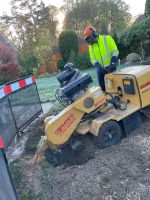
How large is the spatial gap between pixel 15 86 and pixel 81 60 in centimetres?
1813

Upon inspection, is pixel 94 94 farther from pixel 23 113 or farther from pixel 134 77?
pixel 23 113

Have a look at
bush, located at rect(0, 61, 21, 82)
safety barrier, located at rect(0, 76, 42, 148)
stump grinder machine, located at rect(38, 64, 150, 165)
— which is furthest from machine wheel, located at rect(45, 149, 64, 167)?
bush, located at rect(0, 61, 21, 82)

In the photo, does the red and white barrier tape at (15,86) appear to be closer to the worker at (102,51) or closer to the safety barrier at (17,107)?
the safety barrier at (17,107)

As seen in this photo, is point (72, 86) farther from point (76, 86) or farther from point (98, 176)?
point (98, 176)

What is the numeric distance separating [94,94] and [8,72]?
11.7 m

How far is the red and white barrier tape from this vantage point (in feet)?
18.2

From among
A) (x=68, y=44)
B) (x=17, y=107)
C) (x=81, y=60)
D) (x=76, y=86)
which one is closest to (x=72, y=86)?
(x=76, y=86)

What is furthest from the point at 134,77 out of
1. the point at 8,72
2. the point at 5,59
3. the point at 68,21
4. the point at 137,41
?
the point at 68,21

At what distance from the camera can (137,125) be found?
544 cm

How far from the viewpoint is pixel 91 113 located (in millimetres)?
5230

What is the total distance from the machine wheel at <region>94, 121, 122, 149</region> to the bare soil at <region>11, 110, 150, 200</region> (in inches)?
5.0

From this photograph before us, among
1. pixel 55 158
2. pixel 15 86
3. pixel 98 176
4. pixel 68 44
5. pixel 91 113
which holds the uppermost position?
pixel 15 86

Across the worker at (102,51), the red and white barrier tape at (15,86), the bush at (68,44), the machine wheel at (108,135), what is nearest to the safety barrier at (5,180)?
the machine wheel at (108,135)

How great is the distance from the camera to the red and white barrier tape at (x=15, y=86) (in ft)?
18.2
